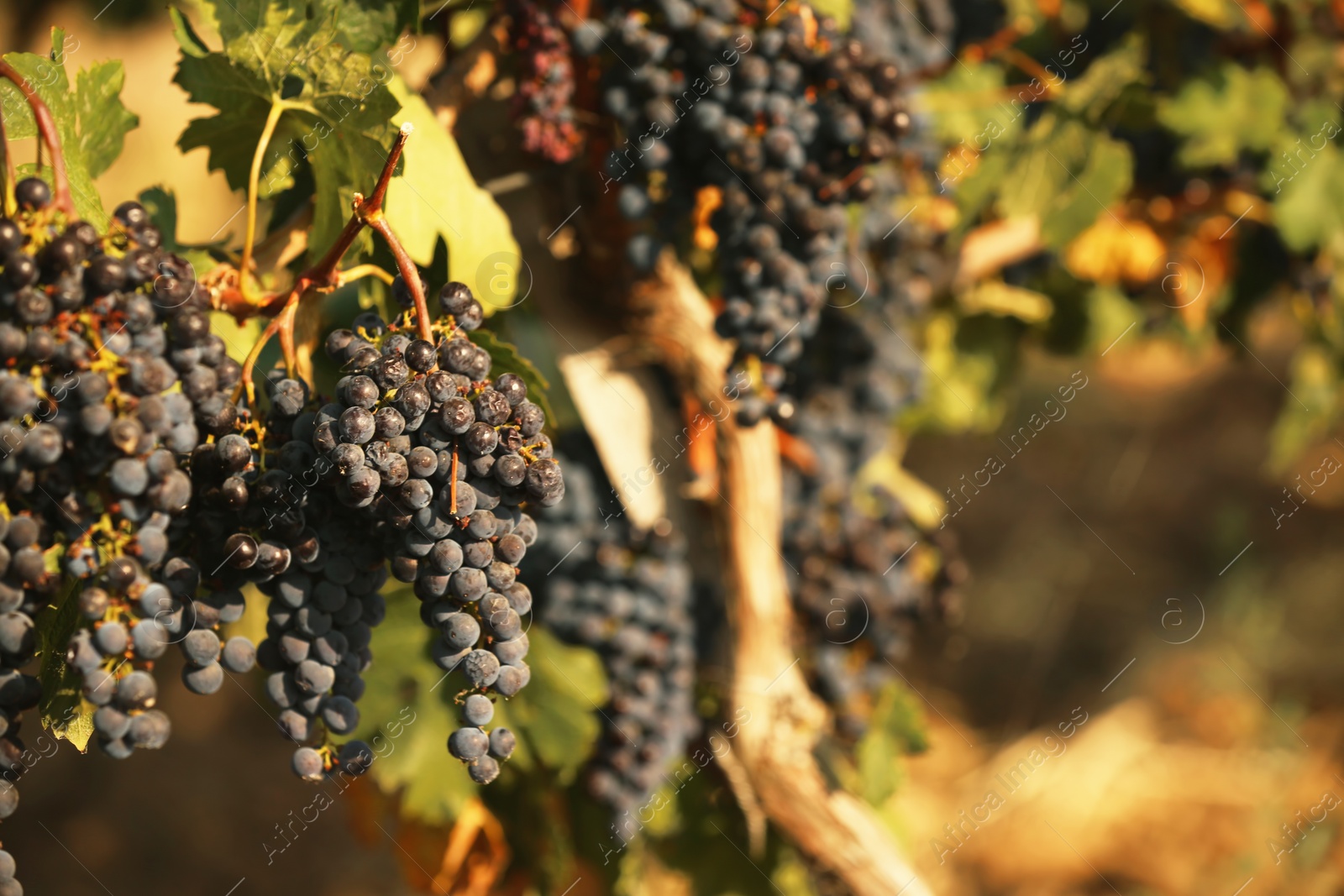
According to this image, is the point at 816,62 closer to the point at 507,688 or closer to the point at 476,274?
the point at 476,274

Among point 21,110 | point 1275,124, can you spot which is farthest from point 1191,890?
point 21,110

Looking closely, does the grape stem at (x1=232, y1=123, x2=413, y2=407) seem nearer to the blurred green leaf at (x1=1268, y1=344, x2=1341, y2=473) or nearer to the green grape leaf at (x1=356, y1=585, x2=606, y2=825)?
the green grape leaf at (x1=356, y1=585, x2=606, y2=825)

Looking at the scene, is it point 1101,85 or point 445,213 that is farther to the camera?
point 1101,85

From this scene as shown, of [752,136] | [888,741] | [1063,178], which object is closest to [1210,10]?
[1063,178]

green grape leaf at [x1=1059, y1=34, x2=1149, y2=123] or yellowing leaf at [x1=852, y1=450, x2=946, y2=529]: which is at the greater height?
green grape leaf at [x1=1059, y1=34, x2=1149, y2=123]

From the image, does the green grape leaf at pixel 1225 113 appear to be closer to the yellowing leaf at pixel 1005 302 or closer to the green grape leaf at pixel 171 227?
the yellowing leaf at pixel 1005 302

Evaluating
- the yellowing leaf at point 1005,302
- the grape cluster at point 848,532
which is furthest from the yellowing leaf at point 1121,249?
the grape cluster at point 848,532

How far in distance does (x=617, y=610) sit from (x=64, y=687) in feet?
2.59

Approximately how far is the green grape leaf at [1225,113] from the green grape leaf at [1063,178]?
24cm

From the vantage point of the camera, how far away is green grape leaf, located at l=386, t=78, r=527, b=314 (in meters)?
1.00

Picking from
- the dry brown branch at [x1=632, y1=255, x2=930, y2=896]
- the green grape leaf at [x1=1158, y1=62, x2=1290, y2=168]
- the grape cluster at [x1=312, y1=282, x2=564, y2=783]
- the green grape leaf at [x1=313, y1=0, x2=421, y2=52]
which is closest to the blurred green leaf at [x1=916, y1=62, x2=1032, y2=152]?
the green grape leaf at [x1=1158, y1=62, x2=1290, y2=168]

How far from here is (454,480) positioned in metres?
0.74

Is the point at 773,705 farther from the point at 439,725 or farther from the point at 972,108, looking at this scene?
the point at 972,108

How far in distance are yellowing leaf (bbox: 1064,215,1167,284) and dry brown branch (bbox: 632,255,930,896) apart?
0.98m
